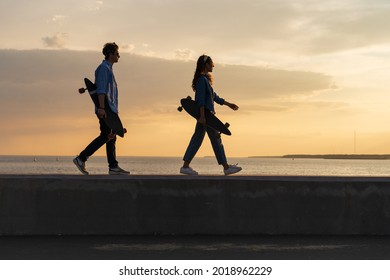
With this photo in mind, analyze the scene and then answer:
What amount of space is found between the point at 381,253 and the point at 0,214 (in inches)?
193

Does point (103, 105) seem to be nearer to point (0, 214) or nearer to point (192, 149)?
point (192, 149)

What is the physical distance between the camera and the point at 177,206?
930cm

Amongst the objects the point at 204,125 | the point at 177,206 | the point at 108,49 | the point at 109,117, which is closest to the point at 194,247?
the point at 177,206

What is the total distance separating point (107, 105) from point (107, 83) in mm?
346

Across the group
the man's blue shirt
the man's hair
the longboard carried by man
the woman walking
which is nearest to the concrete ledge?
the longboard carried by man

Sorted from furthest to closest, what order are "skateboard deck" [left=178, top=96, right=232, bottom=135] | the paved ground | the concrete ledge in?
"skateboard deck" [left=178, top=96, right=232, bottom=135] < the concrete ledge < the paved ground

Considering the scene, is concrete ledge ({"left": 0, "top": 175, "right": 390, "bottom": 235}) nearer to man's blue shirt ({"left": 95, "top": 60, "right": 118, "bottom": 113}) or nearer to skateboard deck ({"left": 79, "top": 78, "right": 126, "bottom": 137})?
skateboard deck ({"left": 79, "top": 78, "right": 126, "bottom": 137})

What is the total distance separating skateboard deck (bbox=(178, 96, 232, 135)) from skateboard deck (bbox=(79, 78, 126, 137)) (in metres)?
1.26

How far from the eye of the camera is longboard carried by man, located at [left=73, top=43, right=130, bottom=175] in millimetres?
10836

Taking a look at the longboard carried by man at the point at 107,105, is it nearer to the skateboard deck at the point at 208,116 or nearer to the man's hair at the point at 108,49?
the man's hair at the point at 108,49

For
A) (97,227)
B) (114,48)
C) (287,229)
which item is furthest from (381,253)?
(114,48)

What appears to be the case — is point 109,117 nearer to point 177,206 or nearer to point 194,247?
point 177,206
